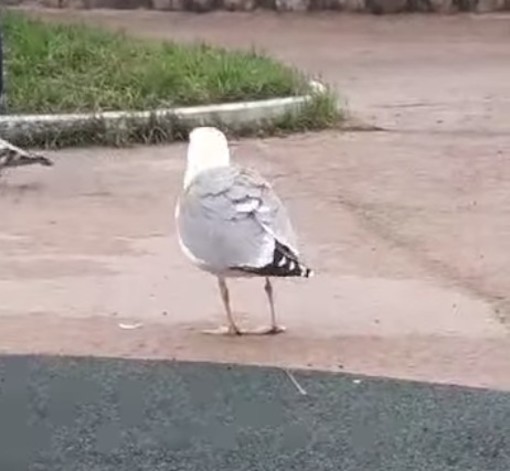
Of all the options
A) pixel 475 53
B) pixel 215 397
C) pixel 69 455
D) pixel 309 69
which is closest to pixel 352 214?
pixel 215 397

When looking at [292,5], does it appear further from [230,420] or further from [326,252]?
[230,420]

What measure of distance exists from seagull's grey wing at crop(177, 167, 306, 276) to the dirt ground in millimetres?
342

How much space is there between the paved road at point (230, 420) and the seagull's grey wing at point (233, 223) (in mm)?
390

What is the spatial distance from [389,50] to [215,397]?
10.4 m

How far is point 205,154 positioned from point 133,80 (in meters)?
4.91

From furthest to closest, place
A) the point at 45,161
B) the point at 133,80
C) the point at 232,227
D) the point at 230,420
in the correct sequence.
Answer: the point at 133,80 < the point at 45,161 < the point at 232,227 < the point at 230,420

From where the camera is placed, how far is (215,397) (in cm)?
587

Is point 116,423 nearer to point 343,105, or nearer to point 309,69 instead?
point 343,105

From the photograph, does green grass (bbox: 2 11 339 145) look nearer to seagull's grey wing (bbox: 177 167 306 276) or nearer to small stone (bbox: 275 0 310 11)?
seagull's grey wing (bbox: 177 167 306 276)

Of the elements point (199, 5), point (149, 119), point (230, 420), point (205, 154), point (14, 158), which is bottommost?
point (199, 5)

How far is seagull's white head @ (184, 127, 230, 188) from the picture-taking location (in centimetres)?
677

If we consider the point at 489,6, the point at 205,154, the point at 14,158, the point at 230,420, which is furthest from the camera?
the point at 489,6

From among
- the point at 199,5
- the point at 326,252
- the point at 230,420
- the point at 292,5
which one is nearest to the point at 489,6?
the point at 292,5

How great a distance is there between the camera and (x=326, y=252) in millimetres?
8086
